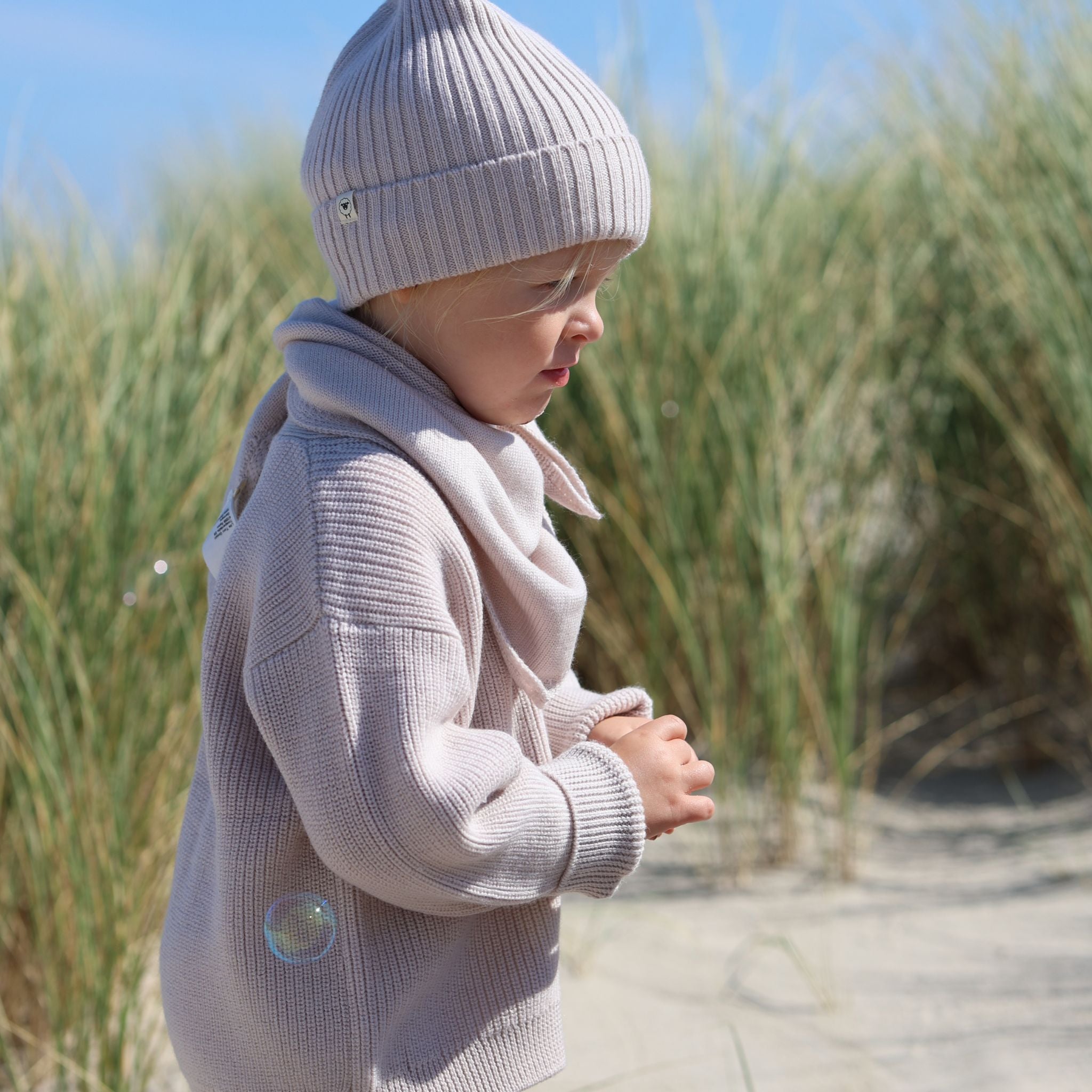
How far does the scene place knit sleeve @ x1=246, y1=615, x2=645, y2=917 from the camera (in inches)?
39.1

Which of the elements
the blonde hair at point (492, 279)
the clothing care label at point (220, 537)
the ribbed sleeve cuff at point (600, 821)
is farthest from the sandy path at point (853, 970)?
the blonde hair at point (492, 279)

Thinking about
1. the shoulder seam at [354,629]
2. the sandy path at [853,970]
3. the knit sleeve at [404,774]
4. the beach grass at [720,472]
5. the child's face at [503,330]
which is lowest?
the sandy path at [853,970]

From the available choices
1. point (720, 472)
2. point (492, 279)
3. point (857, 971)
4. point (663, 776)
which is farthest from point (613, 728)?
point (720, 472)

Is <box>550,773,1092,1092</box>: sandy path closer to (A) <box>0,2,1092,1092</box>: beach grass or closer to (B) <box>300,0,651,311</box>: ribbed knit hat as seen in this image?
(A) <box>0,2,1092,1092</box>: beach grass

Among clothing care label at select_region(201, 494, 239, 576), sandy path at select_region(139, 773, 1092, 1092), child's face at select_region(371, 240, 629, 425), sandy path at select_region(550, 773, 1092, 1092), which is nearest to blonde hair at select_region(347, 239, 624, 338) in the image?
child's face at select_region(371, 240, 629, 425)

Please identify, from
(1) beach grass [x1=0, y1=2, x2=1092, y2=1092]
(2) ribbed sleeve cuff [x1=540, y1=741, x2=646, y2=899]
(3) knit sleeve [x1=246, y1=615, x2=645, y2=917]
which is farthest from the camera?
(1) beach grass [x1=0, y1=2, x2=1092, y2=1092]

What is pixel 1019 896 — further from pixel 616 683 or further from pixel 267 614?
pixel 267 614

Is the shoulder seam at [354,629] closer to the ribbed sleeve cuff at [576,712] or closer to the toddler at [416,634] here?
the toddler at [416,634]

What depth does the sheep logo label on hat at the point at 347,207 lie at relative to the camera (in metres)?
1.15

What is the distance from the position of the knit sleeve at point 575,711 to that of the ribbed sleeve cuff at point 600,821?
0.14m

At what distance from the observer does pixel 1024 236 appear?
3361mm

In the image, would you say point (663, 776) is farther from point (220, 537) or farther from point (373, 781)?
point (220, 537)

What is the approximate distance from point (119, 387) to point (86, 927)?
3.61 ft

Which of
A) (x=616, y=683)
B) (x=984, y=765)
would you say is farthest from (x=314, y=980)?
(x=984, y=765)
